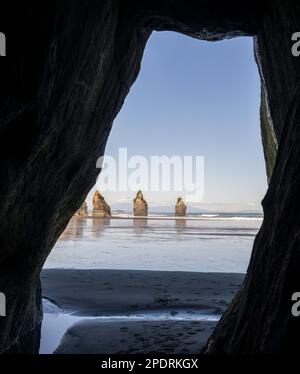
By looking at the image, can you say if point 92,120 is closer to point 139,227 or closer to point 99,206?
point 139,227

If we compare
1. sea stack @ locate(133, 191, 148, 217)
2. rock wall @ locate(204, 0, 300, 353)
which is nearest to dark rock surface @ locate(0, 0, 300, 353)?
rock wall @ locate(204, 0, 300, 353)

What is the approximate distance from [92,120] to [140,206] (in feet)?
237

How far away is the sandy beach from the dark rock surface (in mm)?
1139

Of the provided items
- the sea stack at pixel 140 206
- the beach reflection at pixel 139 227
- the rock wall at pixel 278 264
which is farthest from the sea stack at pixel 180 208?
the rock wall at pixel 278 264

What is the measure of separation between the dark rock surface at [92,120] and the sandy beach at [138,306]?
3.74ft

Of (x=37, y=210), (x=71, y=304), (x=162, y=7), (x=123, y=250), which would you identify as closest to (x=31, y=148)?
(x=37, y=210)

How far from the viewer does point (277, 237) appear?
334 cm

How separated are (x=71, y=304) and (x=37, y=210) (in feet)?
13.6

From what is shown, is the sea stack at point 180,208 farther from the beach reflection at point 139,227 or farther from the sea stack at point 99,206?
the beach reflection at point 139,227

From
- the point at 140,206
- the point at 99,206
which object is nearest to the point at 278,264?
the point at 99,206

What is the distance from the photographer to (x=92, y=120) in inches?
261

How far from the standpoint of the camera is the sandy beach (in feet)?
20.4

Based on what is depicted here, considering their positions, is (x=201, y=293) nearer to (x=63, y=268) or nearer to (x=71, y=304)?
(x=71, y=304)

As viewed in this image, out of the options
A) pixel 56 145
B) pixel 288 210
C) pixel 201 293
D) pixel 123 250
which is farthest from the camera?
pixel 123 250
